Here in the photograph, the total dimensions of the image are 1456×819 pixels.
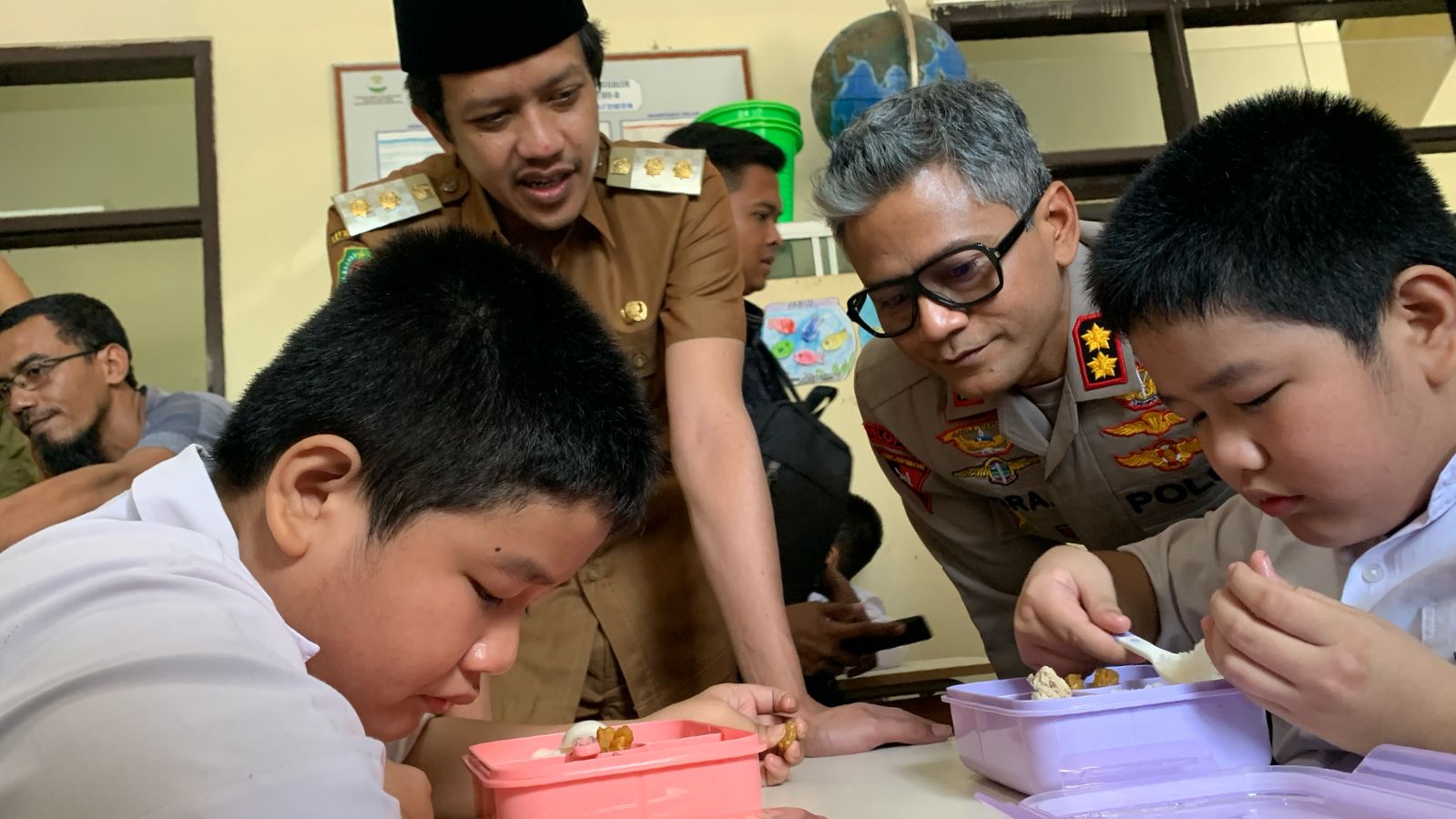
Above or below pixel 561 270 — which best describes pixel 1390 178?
below

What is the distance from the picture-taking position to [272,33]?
3.25m

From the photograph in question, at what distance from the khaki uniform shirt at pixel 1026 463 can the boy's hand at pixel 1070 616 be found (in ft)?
1.45

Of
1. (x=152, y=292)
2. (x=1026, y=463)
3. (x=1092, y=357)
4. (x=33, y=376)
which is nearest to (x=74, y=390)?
(x=33, y=376)

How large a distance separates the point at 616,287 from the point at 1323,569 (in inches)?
39.8

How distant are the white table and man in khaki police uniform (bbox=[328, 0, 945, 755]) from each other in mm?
241

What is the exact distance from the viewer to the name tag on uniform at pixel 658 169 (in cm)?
168

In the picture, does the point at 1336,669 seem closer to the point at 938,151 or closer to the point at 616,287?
the point at 938,151

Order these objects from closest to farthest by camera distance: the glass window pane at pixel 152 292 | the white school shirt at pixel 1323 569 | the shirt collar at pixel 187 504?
1. the shirt collar at pixel 187 504
2. the white school shirt at pixel 1323 569
3. the glass window pane at pixel 152 292

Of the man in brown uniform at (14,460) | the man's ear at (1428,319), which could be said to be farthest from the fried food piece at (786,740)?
the man in brown uniform at (14,460)

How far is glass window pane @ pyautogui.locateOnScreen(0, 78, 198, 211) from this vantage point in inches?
138

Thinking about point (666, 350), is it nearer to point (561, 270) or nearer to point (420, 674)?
point (561, 270)

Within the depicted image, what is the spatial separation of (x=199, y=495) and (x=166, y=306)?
347 cm

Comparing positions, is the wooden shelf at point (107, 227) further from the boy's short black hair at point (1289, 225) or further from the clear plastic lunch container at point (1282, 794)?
the clear plastic lunch container at point (1282, 794)

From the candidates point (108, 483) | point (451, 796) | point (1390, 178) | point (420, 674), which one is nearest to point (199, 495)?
point (420, 674)
